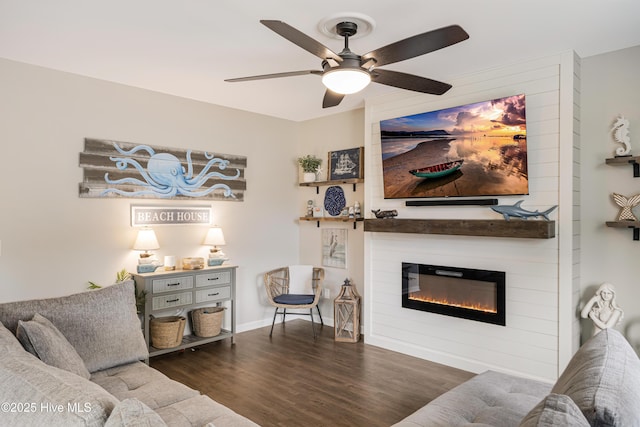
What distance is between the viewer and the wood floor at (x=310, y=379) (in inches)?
117

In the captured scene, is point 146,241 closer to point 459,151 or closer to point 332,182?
point 332,182

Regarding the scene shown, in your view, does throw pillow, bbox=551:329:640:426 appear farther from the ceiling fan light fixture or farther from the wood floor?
the ceiling fan light fixture

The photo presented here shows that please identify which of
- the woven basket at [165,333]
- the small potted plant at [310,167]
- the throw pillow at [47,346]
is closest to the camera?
the throw pillow at [47,346]

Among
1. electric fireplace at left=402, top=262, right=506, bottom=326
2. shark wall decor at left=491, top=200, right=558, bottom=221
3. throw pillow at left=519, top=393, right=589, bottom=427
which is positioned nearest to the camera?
throw pillow at left=519, top=393, right=589, bottom=427

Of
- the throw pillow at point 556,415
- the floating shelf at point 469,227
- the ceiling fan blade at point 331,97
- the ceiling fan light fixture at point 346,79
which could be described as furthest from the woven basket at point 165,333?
the throw pillow at point 556,415

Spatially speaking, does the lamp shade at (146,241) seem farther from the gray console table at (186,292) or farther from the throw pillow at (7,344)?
the throw pillow at (7,344)

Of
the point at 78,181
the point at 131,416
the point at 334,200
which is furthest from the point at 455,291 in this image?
the point at 78,181

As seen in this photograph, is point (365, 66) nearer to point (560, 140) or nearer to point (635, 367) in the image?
point (560, 140)

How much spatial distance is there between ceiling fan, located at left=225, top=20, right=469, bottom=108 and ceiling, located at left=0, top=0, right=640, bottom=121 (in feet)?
1.10

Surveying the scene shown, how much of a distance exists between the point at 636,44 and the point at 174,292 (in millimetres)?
4439

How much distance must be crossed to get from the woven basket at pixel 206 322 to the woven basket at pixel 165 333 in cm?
29

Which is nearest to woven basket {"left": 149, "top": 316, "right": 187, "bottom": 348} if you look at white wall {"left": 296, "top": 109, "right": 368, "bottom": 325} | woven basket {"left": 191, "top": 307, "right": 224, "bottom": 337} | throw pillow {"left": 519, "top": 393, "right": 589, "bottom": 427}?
woven basket {"left": 191, "top": 307, "right": 224, "bottom": 337}

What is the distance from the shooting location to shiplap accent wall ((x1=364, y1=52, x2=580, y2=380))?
326 centimetres

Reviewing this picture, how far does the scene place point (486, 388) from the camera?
2.20 meters
